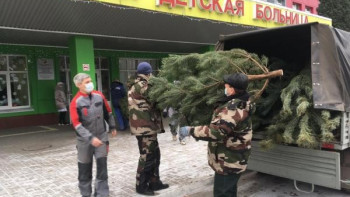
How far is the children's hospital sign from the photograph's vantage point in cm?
989

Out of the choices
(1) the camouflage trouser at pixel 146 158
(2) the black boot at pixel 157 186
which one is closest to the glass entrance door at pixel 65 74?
(2) the black boot at pixel 157 186

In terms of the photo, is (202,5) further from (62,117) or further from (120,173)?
(120,173)

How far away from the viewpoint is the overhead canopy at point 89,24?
787 centimetres

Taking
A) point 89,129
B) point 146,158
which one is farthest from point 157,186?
point 89,129

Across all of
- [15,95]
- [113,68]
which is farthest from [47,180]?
[113,68]

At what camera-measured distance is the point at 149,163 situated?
14.7 feet

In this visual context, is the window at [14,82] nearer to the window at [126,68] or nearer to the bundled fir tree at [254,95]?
the window at [126,68]

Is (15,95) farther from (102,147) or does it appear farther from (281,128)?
(281,128)

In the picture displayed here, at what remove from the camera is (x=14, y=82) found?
12133 millimetres

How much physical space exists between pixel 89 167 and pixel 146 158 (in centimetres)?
74

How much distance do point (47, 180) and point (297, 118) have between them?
13.0 ft

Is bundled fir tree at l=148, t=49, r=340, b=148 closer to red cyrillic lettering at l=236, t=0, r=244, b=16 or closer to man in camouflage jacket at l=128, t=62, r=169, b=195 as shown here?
man in camouflage jacket at l=128, t=62, r=169, b=195

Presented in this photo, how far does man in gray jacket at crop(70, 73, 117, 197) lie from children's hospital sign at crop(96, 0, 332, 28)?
505 centimetres

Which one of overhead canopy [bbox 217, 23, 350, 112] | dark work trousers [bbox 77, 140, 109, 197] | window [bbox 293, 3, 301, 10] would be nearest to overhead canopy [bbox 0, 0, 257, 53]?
dark work trousers [bbox 77, 140, 109, 197]
